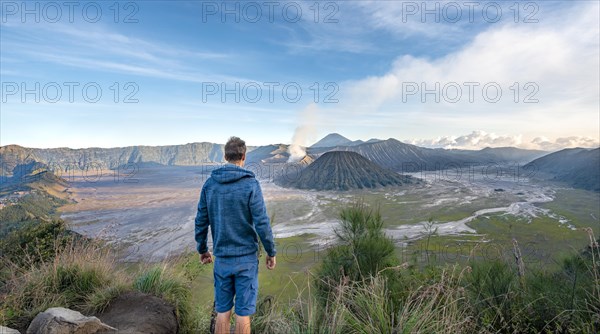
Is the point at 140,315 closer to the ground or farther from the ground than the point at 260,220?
closer to the ground

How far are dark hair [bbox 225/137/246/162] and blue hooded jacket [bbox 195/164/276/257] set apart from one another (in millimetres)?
90

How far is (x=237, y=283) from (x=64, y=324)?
5.56ft

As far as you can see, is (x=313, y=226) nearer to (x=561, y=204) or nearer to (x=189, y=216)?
(x=189, y=216)

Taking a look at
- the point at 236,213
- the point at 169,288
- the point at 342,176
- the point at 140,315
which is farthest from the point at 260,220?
the point at 342,176

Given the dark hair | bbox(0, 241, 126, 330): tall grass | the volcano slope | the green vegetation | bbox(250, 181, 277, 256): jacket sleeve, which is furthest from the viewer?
the volcano slope

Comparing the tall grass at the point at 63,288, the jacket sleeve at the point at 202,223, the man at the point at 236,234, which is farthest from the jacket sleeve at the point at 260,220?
the tall grass at the point at 63,288

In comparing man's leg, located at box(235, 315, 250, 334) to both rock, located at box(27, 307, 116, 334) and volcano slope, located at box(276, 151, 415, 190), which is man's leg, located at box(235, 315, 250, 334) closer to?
rock, located at box(27, 307, 116, 334)

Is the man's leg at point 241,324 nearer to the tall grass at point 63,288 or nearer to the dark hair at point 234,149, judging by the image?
the dark hair at point 234,149

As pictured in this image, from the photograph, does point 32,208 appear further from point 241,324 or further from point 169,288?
point 241,324

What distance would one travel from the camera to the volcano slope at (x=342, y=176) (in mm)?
87812

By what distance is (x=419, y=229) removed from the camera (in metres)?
43.1

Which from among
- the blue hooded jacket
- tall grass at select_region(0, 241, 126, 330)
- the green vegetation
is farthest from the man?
the green vegetation

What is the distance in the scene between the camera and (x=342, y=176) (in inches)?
3565

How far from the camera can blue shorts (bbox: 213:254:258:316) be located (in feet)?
9.45
